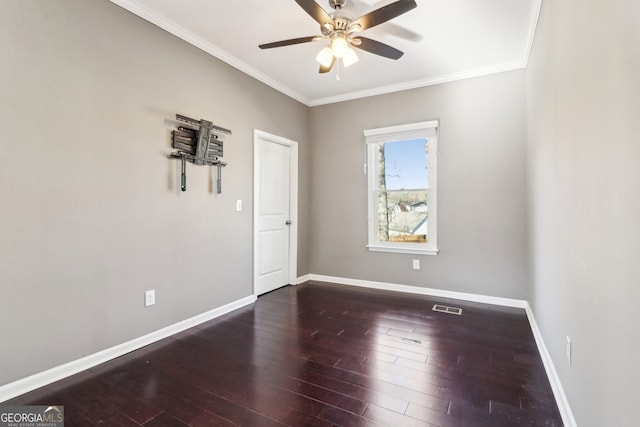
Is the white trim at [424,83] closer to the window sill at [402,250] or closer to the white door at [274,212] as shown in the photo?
the white door at [274,212]

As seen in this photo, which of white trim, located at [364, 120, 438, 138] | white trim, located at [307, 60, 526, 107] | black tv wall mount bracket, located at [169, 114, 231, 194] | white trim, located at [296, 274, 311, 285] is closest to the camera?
black tv wall mount bracket, located at [169, 114, 231, 194]

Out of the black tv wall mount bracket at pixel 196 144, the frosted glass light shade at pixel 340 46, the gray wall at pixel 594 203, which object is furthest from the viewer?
the black tv wall mount bracket at pixel 196 144

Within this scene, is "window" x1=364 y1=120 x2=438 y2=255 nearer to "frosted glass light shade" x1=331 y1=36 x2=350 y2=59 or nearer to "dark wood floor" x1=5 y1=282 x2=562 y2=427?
"dark wood floor" x1=5 y1=282 x2=562 y2=427

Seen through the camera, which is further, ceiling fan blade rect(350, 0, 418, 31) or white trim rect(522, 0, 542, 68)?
white trim rect(522, 0, 542, 68)

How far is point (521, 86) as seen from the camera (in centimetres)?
349

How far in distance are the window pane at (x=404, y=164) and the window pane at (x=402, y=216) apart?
0.11 metres

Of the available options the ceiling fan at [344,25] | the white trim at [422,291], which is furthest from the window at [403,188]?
the ceiling fan at [344,25]

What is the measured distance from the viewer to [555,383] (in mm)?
1930

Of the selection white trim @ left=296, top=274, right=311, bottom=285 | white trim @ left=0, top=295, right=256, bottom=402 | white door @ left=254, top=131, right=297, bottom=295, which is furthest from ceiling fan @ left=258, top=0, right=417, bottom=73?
white trim @ left=296, top=274, right=311, bottom=285

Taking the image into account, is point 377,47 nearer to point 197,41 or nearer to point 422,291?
point 197,41
